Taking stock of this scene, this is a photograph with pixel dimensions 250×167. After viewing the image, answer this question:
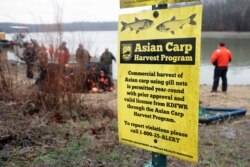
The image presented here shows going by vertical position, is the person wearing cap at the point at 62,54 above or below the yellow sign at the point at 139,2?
below

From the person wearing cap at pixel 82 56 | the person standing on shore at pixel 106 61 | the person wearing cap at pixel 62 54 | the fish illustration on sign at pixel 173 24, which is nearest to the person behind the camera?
the fish illustration on sign at pixel 173 24

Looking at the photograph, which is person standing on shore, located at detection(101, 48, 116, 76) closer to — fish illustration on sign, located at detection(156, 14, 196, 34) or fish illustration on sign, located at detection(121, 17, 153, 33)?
fish illustration on sign, located at detection(121, 17, 153, 33)

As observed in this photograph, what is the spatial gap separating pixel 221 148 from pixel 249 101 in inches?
298

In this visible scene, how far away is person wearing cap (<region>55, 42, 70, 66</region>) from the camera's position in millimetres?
6336

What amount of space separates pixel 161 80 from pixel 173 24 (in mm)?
356

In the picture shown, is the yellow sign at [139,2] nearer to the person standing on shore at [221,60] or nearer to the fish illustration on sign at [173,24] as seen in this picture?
the fish illustration on sign at [173,24]

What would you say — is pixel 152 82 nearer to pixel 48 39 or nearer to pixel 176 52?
pixel 176 52

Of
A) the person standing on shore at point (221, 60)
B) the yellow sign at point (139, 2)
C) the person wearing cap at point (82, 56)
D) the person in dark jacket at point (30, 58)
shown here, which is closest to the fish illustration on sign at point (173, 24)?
the yellow sign at point (139, 2)

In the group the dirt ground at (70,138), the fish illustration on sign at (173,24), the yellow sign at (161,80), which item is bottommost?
the dirt ground at (70,138)

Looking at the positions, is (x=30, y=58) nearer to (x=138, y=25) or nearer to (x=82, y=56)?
(x=82, y=56)

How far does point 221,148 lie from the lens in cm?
484

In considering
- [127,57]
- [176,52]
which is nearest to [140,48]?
[127,57]

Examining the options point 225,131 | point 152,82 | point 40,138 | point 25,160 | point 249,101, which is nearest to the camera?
point 152,82

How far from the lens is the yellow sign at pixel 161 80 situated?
2.12 metres
